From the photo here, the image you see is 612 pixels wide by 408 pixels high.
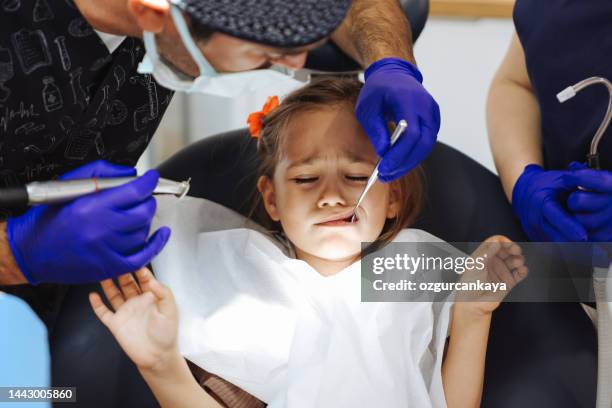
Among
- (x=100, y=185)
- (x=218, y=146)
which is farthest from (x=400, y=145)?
(x=218, y=146)

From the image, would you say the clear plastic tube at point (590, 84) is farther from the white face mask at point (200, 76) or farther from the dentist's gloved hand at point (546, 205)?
the white face mask at point (200, 76)

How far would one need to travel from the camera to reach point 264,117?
1465 millimetres

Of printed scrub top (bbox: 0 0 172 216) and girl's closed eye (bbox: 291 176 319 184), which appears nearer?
printed scrub top (bbox: 0 0 172 216)

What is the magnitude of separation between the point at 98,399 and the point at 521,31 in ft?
3.40

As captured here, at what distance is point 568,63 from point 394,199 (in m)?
0.40

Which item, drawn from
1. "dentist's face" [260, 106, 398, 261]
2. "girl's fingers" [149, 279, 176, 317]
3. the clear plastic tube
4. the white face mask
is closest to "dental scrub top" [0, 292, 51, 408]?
"girl's fingers" [149, 279, 176, 317]

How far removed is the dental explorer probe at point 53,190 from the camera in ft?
3.21

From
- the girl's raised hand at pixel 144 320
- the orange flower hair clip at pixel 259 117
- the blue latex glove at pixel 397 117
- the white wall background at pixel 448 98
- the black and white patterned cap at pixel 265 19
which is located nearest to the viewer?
the black and white patterned cap at pixel 265 19

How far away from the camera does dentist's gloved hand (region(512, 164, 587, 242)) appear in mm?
1327

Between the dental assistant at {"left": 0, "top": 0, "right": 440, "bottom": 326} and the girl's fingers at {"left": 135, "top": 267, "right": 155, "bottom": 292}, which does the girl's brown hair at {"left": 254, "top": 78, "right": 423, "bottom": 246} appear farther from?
the girl's fingers at {"left": 135, "top": 267, "right": 155, "bottom": 292}

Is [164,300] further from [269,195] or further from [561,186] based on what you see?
[561,186]

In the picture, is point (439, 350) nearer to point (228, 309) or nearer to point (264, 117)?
→ point (228, 309)

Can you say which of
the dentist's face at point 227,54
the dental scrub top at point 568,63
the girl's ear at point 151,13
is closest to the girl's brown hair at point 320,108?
the dental scrub top at point 568,63

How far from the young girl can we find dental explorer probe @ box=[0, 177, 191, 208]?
152mm
